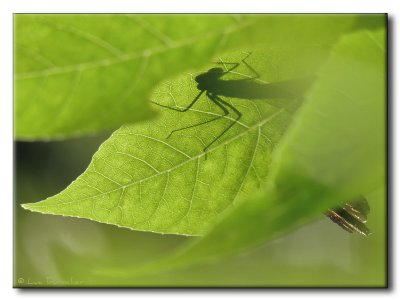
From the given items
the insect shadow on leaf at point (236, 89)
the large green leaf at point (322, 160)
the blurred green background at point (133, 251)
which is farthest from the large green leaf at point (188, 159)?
the blurred green background at point (133, 251)

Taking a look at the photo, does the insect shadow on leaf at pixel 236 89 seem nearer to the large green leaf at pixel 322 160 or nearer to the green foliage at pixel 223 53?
the green foliage at pixel 223 53

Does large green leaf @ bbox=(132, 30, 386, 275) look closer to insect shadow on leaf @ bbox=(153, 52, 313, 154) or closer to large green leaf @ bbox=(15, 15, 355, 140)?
large green leaf @ bbox=(15, 15, 355, 140)

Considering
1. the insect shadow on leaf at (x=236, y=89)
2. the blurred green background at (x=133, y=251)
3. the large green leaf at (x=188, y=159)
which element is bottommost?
the blurred green background at (x=133, y=251)

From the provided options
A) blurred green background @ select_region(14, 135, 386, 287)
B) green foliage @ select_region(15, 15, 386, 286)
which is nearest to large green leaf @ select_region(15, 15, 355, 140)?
green foliage @ select_region(15, 15, 386, 286)

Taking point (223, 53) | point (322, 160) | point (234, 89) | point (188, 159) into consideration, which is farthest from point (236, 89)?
point (322, 160)

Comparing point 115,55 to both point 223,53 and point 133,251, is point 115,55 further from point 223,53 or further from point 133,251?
point 133,251

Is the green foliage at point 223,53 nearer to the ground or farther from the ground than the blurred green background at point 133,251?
farther from the ground
